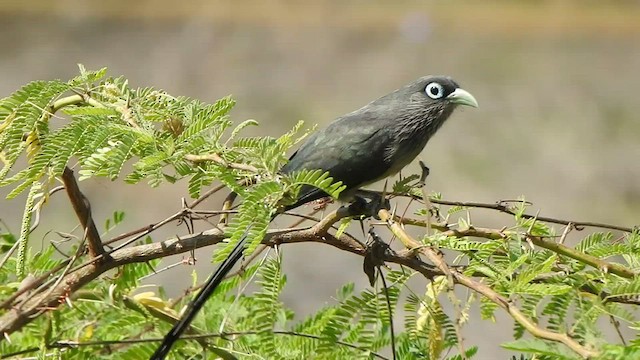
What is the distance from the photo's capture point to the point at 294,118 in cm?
315

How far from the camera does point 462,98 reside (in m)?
1.11

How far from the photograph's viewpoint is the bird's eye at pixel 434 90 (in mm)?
1124

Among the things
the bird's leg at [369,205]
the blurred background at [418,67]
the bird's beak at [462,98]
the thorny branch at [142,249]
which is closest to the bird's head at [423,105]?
the bird's beak at [462,98]

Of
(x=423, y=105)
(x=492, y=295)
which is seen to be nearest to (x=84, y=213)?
(x=492, y=295)

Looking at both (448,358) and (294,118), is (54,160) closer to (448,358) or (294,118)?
(448,358)

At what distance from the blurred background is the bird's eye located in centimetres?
173

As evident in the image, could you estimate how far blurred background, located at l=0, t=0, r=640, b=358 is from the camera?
298 centimetres

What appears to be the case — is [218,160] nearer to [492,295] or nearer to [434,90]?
A: [492,295]

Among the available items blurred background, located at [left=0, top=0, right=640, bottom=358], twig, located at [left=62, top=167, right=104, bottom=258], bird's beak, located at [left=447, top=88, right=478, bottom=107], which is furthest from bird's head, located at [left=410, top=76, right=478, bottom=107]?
blurred background, located at [left=0, top=0, right=640, bottom=358]

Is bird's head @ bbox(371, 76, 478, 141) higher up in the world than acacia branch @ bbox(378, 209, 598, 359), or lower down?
higher up

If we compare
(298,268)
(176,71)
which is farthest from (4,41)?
(298,268)

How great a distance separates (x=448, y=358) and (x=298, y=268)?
1733 millimetres

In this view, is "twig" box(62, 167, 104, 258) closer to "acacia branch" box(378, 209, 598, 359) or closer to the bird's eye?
"acacia branch" box(378, 209, 598, 359)

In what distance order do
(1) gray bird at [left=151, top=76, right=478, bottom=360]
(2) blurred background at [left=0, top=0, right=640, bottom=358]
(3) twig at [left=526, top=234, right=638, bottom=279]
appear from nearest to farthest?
(3) twig at [left=526, top=234, right=638, bottom=279] → (1) gray bird at [left=151, top=76, right=478, bottom=360] → (2) blurred background at [left=0, top=0, right=640, bottom=358]
